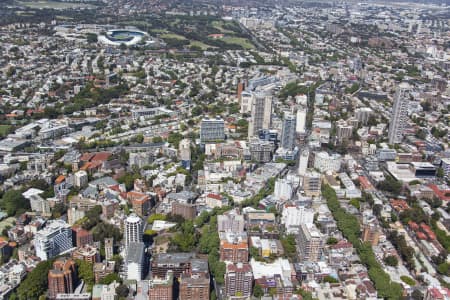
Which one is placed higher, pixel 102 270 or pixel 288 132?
pixel 288 132

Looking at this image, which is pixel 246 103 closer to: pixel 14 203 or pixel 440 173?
pixel 440 173

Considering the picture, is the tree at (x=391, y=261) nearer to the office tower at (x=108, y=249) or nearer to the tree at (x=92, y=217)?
the office tower at (x=108, y=249)

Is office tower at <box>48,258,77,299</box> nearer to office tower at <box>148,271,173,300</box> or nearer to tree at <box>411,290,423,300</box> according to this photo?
office tower at <box>148,271,173,300</box>

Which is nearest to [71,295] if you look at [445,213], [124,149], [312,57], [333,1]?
[124,149]

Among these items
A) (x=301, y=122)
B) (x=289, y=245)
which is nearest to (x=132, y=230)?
(x=289, y=245)

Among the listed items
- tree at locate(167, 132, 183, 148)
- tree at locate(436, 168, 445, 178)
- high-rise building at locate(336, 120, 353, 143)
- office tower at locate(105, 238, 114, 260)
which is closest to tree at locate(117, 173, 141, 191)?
tree at locate(167, 132, 183, 148)
